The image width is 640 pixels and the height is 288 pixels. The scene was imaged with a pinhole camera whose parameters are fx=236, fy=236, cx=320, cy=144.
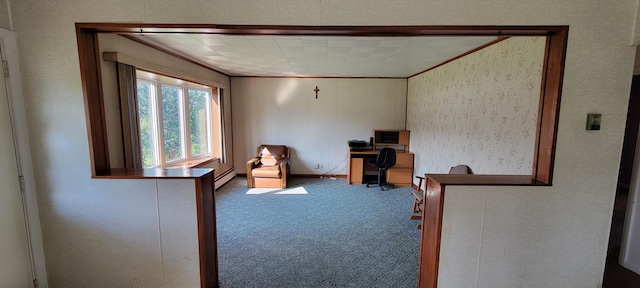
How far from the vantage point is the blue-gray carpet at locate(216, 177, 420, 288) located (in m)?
2.10

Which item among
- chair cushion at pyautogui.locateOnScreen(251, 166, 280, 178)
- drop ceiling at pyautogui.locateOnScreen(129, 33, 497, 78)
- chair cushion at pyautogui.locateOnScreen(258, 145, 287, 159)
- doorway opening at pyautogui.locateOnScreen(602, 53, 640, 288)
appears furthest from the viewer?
chair cushion at pyautogui.locateOnScreen(258, 145, 287, 159)

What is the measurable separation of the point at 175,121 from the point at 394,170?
411 centimetres

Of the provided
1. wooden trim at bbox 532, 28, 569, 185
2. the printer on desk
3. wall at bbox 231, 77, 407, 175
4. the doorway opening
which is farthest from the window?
the doorway opening

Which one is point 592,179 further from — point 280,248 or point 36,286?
point 36,286

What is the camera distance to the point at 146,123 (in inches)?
127

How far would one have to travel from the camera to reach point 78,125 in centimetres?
161

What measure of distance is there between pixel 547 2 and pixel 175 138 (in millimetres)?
4508

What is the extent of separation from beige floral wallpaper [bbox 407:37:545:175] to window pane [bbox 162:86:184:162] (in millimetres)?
4262

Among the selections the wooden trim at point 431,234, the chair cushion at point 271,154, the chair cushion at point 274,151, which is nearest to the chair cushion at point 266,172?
the chair cushion at point 271,154

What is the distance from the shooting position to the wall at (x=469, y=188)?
1.48 metres

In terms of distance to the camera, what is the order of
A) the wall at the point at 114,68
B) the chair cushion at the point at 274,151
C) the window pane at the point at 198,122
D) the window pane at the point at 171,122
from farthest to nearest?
the chair cushion at the point at 274,151, the window pane at the point at 198,122, the window pane at the point at 171,122, the wall at the point at 114,68

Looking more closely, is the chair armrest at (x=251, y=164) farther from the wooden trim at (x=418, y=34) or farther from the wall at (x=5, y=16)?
the wall at (x=5, y=16)

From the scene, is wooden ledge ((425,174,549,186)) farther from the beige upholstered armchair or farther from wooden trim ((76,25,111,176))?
the beige upholstered armchair

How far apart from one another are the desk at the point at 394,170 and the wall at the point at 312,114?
1.76ft
